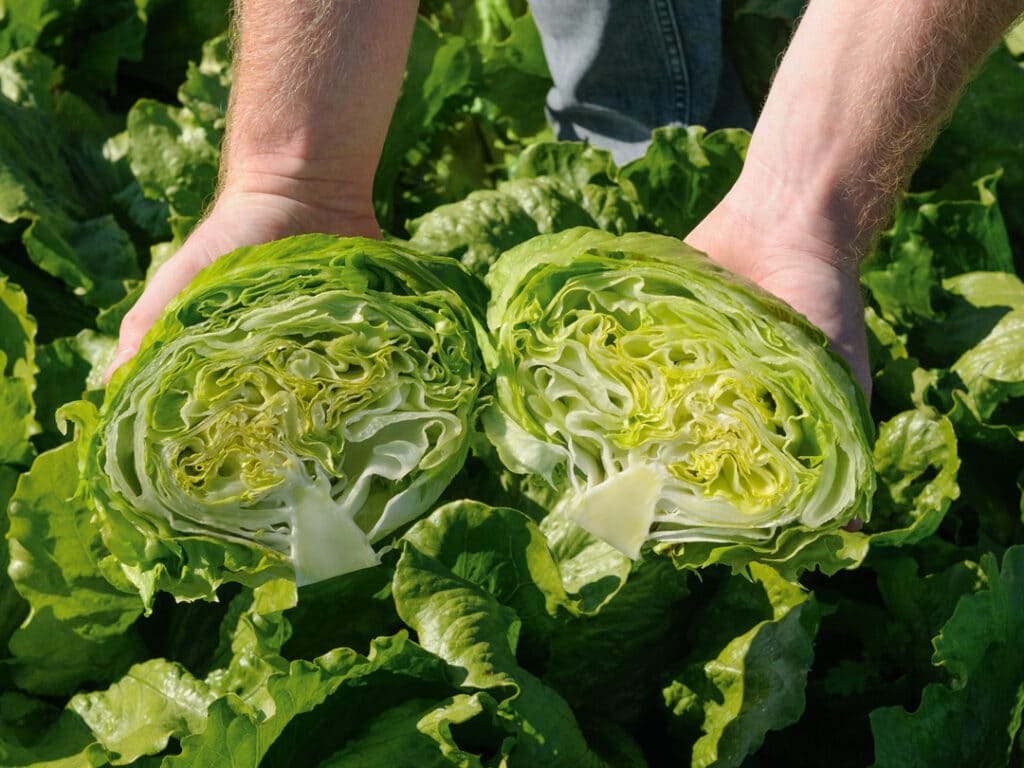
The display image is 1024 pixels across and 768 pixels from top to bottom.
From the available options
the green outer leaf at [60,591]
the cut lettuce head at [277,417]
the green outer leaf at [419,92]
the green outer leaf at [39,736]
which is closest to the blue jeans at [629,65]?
the green outer leaf at [419,92]

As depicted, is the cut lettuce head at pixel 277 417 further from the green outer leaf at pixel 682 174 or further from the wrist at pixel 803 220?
the green outer leaf at pixel 682 174

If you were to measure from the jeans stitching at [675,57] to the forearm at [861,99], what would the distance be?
3.23ft

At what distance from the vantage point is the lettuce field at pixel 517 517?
69.2 inches

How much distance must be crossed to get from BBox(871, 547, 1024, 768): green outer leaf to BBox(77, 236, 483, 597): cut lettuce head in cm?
91

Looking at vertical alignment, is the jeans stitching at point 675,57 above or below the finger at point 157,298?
above

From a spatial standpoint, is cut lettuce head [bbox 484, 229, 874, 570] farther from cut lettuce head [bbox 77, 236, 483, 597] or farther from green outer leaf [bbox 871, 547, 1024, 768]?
green outer leaf [bbox 871, 547, 1024, 768]

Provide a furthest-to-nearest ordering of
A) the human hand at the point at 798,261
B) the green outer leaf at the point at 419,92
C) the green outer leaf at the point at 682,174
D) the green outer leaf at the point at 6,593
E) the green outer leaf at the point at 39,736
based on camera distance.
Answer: the green outer leaf at the point at 419,92
the green outer leaf at the point at 682,174
the green outer leaf at the point at 6,593
the green outer leaf at the point at 39,736
the human hand at the point at 798,261

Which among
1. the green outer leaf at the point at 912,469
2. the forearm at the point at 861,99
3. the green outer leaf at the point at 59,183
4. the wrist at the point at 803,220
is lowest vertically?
the green outer leaf at the point at 912,469

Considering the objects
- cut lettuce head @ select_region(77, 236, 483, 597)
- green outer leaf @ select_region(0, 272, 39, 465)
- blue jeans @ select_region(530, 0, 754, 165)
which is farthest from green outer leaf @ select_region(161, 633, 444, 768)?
blue jeans @ select_region(530, 0, 754, 165)

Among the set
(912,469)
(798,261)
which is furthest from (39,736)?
(912,469)

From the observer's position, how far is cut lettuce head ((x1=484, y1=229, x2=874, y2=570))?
1.69 m

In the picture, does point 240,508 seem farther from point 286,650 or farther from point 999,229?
point 999,229

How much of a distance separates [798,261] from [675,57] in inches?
50.2

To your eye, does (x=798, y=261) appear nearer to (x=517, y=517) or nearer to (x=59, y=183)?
(x=517, y=517)
